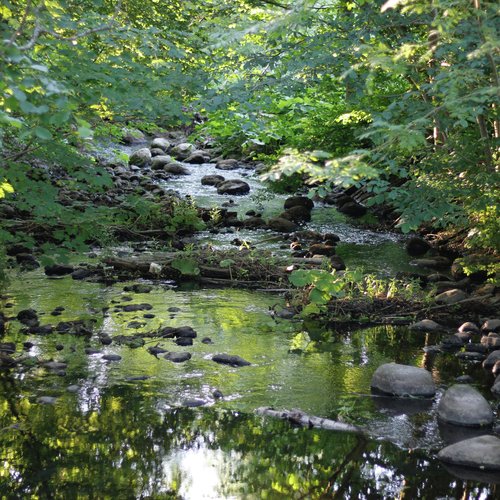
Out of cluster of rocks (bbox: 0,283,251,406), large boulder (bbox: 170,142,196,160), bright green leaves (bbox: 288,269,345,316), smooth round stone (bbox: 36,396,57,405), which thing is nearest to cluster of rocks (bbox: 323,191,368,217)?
large boulder (bbox: 170,142,196,160)

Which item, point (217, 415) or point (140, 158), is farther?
point (140, 158)

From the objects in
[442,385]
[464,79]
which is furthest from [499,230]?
[464,79]

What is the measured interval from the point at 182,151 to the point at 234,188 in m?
5.55

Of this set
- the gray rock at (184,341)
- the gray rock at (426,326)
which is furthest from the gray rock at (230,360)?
the gray rock at (426,326)

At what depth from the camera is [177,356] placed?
22.5 ft

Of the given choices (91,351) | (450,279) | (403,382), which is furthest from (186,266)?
(403,382)

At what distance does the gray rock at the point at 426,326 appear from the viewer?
324 inches

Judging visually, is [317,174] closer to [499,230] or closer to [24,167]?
[24,167]

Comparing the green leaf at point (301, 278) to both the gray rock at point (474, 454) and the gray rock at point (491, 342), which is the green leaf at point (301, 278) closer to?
the gray rock at point (491, 342)

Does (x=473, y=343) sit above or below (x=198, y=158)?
below

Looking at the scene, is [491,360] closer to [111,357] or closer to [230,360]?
[230,360]

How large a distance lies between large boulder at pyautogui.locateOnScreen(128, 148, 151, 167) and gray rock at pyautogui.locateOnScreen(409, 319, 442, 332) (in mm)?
13278

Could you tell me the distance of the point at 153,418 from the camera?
5570 mm

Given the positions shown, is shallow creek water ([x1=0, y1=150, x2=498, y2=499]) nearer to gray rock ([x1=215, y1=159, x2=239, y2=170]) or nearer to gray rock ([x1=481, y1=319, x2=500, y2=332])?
gray rock ([x1=481, y1=319, x2=500, y2=332])
